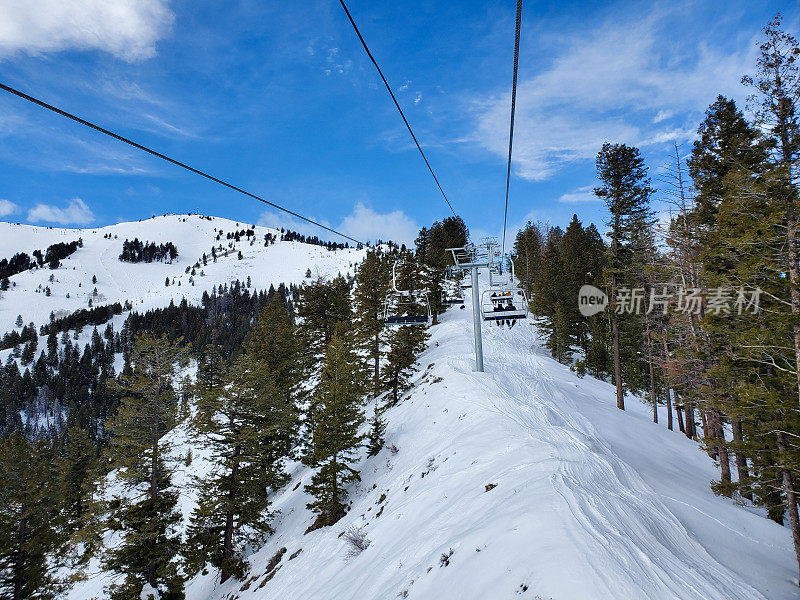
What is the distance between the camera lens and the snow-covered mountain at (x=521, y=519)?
5.71 metres

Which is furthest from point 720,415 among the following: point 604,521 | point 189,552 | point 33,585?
point 33,585

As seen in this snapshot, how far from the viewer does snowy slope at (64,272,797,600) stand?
569cm

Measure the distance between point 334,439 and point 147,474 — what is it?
8.77 meters

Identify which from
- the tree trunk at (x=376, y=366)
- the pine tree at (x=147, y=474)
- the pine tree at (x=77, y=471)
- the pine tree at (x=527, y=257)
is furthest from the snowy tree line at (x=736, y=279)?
the pine tree at (x=77, y=471)

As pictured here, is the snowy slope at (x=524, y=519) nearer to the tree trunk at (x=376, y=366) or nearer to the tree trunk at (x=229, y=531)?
the tree trunk at (x=229, y=531)

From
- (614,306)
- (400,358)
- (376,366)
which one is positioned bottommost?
(376,366)

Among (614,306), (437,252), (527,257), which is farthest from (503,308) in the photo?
(527,257)

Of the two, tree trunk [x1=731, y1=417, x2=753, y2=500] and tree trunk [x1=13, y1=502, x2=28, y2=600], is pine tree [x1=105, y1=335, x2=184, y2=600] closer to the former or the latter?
tree trunk [x1=13, y1=502, x2=28, y2=600]

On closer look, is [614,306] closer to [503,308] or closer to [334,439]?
[503,308]

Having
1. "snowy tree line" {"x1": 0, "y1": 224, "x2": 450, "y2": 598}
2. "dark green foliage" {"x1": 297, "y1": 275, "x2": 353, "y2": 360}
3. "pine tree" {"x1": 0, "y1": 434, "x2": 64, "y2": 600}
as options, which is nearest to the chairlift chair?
"snowy tree line" {"x1": 0, "y1": 224, "x2": 450, "y2": 598}

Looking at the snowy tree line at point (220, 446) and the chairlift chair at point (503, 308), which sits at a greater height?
the chairlift chair at point (503, 308)

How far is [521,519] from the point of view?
22.6 feet

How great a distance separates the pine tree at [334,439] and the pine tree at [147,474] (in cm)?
667

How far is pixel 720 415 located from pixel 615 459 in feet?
27.9
